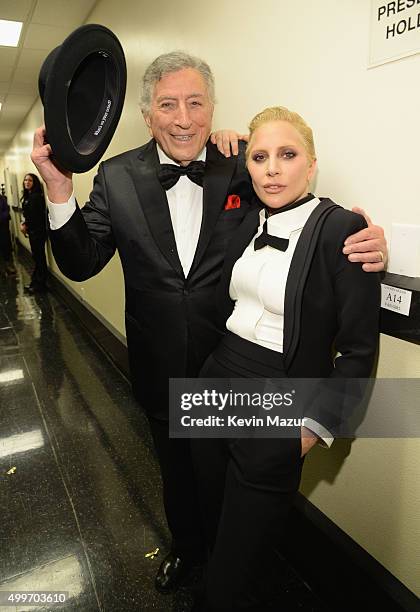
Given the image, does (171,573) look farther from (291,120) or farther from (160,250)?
(291,120)

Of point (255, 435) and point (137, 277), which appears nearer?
point (255, 435)

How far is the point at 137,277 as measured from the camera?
148 centimetres

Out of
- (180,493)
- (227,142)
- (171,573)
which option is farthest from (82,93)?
(171,573)

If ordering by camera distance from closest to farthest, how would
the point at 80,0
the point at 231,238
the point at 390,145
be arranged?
the point at 390,145 < the point at 231,238 < the point at 80,0

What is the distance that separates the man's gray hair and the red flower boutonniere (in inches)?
12.0

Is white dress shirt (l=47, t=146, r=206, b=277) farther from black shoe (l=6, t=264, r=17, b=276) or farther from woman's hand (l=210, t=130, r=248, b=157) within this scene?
black shoe (l=6, t=264, r=17, b=276)

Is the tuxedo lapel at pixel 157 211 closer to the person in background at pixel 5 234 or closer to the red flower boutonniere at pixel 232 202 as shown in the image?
the red flower boutonniere at pixel 232 202

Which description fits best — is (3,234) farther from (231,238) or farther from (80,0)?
(231,238)

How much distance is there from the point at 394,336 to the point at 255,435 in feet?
1.53

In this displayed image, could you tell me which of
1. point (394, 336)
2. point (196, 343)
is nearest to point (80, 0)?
point (196, 343)

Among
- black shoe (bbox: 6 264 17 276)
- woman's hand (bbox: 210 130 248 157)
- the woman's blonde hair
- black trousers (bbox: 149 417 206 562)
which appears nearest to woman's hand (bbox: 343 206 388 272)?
the woman's blonde hair

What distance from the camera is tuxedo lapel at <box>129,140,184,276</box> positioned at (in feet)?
4.62

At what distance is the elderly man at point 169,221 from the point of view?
4.44ft

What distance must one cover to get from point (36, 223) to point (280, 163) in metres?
6.14
